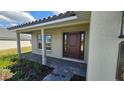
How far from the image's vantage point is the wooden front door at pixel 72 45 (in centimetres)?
591

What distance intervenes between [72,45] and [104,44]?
3.99 meters

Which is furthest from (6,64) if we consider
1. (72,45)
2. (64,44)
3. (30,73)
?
(72,45)

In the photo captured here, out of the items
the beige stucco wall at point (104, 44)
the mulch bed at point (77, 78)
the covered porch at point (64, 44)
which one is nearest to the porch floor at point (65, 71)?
the covered porch at point (64, 44)

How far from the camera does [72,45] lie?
616cm

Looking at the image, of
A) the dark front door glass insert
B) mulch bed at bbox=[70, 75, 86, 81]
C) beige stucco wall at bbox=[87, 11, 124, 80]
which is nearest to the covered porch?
mulch bed at bbox=[70, 75, 86, 81]

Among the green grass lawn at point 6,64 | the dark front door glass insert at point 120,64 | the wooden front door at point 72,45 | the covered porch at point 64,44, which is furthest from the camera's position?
the wooden front door at point 72,45

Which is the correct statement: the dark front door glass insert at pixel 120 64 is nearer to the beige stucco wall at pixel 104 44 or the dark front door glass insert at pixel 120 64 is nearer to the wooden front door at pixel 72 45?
the beige stucco wall at pixel 104 44

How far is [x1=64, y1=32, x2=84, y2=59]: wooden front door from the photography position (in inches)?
233

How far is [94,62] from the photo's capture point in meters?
2.39

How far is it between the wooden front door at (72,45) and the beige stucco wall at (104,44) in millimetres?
3489

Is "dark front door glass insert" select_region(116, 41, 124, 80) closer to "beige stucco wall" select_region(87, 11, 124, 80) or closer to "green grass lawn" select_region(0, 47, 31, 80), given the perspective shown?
"beige stucco wall" select_region(87, 11, 124, 80)

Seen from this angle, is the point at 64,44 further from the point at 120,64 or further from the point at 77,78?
the point at 120,64

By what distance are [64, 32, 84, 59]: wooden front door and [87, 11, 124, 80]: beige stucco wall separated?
349 cm
